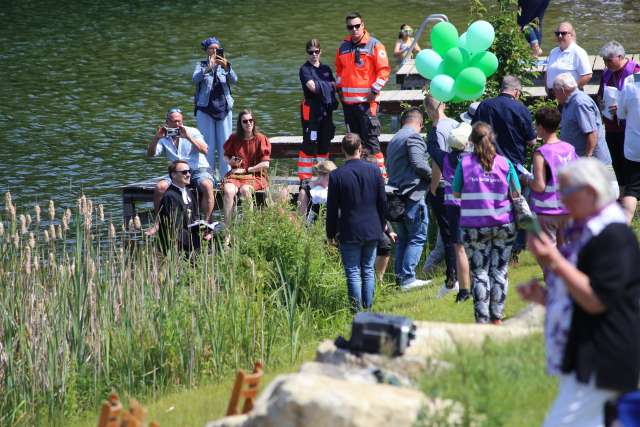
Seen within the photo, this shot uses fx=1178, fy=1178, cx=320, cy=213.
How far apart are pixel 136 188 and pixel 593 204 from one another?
32.9ft

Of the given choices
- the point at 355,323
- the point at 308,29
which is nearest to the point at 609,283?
the point at 355,323

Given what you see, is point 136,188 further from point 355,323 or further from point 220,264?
point 355,323

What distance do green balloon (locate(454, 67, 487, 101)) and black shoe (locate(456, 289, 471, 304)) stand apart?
2.62 m

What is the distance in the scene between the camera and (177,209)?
450 inches

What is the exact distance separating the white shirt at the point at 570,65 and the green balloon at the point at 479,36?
118cm

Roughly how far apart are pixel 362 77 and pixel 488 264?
A: 18.2ft

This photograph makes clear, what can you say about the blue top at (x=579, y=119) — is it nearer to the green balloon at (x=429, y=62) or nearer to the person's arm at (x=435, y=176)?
the person's arm at (x=435, y=176)

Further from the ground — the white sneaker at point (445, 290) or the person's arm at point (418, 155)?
the person's arm at point (418, 155)

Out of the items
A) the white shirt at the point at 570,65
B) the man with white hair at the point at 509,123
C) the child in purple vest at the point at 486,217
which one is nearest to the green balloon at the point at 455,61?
the white shirt at the point at 570,65

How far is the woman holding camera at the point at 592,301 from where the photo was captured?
4859mm

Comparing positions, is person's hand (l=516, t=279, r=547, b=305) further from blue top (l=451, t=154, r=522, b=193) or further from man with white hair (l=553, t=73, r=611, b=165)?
man with white hair (l=553, t=73, r=611, b=165)

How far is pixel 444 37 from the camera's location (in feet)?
40.3

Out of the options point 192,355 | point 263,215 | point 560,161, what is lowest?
point 192,355

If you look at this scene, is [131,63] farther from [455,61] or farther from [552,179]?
[552,179]
